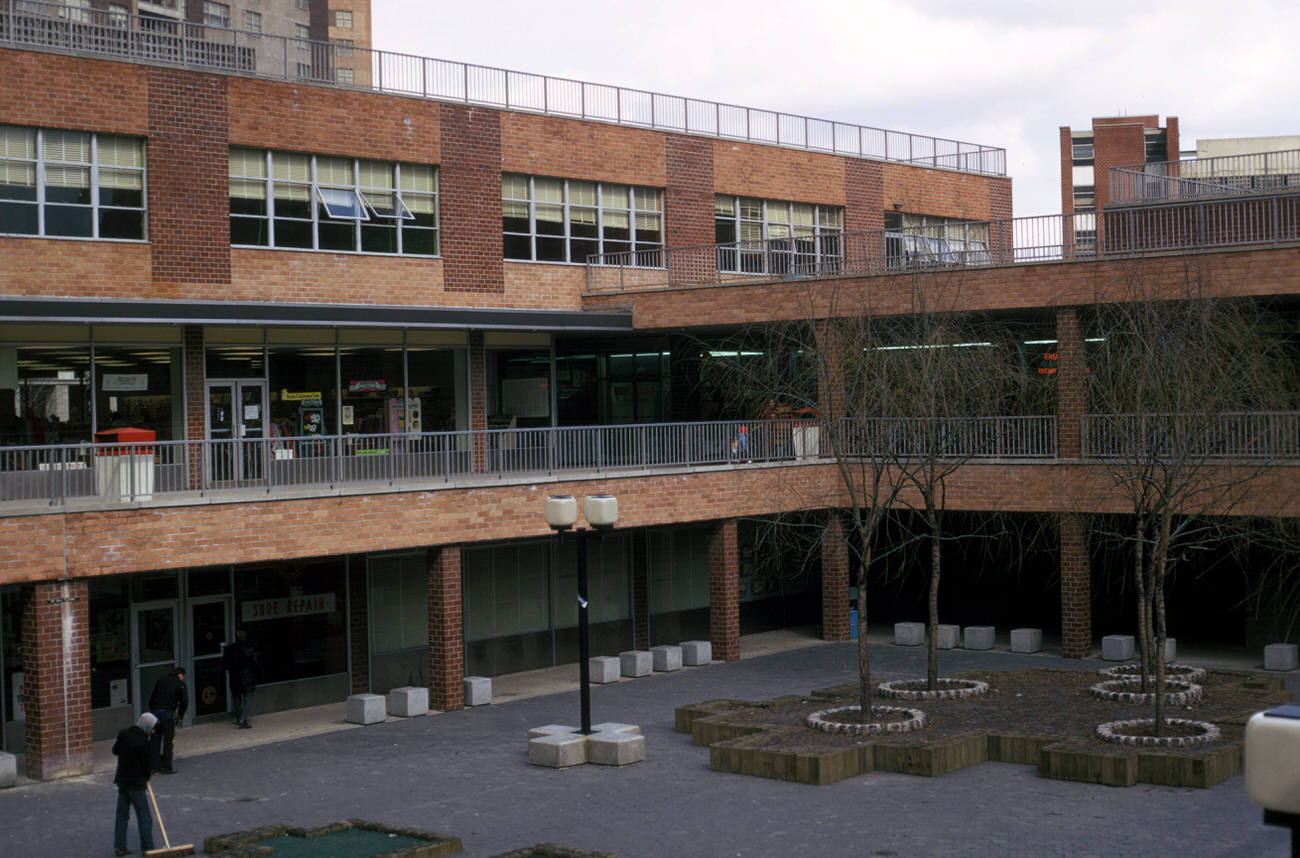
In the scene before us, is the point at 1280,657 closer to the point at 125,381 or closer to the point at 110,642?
the point at 110,642

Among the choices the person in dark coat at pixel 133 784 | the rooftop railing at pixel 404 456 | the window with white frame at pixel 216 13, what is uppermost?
the window with white frame at pixel 216 13

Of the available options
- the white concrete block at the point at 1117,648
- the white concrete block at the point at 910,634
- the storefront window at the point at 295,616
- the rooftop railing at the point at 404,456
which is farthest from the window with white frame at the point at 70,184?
the white concrete block at the point at 1117,648

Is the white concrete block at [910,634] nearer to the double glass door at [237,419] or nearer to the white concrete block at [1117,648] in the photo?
the white concrete block at [1117,648]

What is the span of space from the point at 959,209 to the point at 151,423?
2697cm

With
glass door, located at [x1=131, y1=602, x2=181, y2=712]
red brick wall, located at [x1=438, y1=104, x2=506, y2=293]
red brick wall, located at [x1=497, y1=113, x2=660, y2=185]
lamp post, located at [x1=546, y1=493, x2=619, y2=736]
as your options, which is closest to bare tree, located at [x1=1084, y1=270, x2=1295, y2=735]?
lamp post, located at [x1=546, y1=493, x2=619, y2=736]

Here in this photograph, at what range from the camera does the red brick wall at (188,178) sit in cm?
2595

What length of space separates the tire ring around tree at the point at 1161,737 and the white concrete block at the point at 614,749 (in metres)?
6.27

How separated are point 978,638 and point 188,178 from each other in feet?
61.1

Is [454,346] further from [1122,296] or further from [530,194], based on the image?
[1122,296]

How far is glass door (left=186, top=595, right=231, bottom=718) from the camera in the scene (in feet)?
82.3

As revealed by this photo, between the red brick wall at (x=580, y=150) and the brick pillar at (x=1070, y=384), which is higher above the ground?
the red brick wall at (x=580, y=150)

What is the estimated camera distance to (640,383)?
A: 3603 centimetres

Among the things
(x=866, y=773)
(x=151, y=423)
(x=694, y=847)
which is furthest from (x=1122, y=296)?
(x=151, y=423)

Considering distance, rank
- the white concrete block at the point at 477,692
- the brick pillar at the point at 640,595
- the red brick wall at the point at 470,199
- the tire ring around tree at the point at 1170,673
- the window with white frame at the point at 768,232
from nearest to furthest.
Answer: the tire ring around tree at the point at 1170,673 → the white concrete block at the point at 477,692 → the red brick wall at the point at 470,199 → the brick pillar at the point at 640,595 → the window with white frame at the point at 768,232
